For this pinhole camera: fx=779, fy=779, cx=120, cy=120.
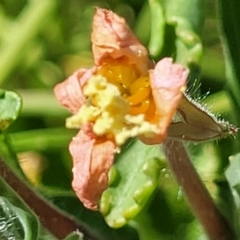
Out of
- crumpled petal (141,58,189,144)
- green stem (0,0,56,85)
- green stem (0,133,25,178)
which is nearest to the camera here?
crumpled petal (141,58,189,144)

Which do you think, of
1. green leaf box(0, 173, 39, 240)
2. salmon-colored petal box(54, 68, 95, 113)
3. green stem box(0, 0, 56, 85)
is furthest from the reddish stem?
green stem box(0, 0, 56, 85)

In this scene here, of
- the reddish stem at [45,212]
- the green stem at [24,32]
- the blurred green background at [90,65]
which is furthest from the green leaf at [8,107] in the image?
the green stem at [24,32]

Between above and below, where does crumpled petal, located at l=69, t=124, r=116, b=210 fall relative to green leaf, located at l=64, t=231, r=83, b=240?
above

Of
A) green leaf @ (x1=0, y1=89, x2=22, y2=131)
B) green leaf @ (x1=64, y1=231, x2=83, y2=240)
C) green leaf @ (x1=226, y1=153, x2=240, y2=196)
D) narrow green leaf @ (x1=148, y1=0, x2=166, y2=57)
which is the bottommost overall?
green leaf @ (x1=64, y1=231, x2=83, y2=240)

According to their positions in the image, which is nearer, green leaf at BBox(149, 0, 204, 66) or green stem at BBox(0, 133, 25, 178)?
green leaf at BBox(149, 0, 204, 66)

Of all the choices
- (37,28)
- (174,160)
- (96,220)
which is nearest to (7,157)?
(96,220)

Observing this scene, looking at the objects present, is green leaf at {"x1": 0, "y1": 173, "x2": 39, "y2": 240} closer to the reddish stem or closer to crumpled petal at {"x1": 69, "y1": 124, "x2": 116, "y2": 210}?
the reddish stem

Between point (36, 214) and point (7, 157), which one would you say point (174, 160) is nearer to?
point (36, 214)
